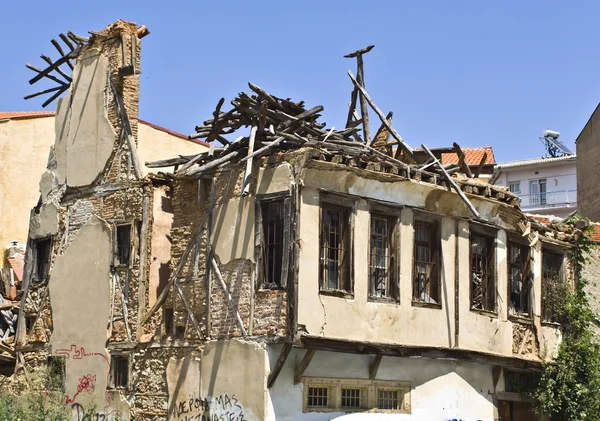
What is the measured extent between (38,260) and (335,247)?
8.16 m

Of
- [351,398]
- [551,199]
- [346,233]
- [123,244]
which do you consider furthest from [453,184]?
[551,199]

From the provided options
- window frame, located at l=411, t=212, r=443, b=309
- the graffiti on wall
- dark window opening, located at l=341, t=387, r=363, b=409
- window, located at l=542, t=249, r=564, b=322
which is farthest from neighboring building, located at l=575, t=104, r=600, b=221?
the graffiti on wall

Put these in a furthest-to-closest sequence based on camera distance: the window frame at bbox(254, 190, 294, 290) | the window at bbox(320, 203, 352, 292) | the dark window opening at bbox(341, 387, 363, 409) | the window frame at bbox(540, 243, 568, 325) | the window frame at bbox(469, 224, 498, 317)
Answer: the window frame at bbox(540, 243, 568, 325)
the window frame at bbox(469, 224, 498, 317)
the dark window opening at bbox(341, 387, 363, 409)
the window at bbox(320, 203, 352, 292)
the window frame at bbox(254, 190, 294, 290)

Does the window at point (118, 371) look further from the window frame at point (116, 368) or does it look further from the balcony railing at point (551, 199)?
the balcony railing at point (551, 199)

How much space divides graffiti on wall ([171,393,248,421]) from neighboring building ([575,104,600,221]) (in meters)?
20.6

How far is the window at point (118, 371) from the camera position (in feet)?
71.4

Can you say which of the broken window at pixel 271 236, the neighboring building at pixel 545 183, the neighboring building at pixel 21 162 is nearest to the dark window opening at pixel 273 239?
the broken window at pixel 271 236

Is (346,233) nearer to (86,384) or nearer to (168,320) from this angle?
(168,320)

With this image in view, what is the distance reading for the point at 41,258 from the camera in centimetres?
2436

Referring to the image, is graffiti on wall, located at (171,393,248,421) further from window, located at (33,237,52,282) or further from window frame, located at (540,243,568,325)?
window frame, located at (540,243,568,325)

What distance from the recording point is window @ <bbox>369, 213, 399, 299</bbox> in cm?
2058

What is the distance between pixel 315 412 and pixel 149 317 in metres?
4.21

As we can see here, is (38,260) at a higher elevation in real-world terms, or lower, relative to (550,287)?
higher

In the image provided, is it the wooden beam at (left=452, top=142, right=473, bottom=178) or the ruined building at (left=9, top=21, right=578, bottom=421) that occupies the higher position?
the wooden beam at (left=452, top=142, right=473, bottom=178)
